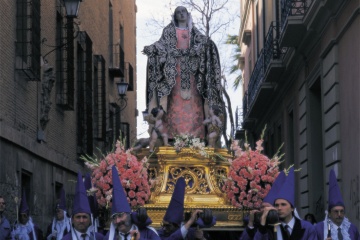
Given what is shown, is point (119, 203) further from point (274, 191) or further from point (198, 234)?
point (274, 191)

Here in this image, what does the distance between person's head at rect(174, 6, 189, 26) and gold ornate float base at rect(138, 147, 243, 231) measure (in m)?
2.32

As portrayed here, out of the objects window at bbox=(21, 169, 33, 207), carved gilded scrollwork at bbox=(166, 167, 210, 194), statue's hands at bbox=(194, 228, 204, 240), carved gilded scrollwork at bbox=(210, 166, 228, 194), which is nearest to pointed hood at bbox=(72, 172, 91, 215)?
statue's hands at bbox=(194, 228, 204, 240)

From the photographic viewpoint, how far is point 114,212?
37.5 ft

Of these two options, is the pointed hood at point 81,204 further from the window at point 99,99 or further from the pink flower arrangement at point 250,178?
the window at point 99,99

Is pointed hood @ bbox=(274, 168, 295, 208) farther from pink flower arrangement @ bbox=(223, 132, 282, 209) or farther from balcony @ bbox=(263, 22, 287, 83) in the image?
balcony @ bbox=(263, 22, 287, 83)

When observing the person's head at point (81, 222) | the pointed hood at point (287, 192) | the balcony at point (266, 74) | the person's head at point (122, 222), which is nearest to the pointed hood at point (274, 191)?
the pointed hood at point (287, 192)

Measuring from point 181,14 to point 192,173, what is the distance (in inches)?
107

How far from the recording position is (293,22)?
2355 cm

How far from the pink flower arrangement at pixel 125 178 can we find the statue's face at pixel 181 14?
9.25 feet

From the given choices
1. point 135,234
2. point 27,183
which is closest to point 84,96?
point 27,183

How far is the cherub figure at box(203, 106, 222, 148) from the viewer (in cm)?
1703

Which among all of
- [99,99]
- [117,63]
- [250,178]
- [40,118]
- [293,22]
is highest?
[117,63]

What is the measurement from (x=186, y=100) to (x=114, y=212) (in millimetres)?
6417

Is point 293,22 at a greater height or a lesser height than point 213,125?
greater
